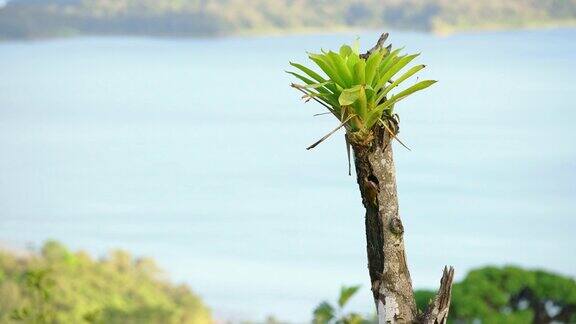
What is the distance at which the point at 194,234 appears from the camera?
22.1 metres

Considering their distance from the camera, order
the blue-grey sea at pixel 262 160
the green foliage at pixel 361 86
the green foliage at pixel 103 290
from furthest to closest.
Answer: the blue-grey sea at pixel 262 160, the green foliage at pixel 103 290, the green foliage at pixel 361 86

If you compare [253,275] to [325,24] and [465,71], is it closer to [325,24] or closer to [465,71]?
[325,24]

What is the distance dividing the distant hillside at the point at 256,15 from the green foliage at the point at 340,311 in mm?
15023

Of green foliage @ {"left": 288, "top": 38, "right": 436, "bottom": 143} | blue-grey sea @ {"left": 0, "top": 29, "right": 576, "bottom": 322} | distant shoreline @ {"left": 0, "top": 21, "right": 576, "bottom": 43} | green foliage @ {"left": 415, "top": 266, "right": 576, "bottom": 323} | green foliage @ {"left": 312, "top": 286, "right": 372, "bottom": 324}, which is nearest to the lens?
green foliage @ {"left": 288, "top": 38, "right": 436, "bottom": 143}

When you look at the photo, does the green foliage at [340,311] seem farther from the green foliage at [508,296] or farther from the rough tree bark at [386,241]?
the green foliage at [508,296]

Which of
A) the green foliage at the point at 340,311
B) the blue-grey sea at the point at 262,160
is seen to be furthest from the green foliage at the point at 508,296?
the blue-grey sea at the point at 262,160

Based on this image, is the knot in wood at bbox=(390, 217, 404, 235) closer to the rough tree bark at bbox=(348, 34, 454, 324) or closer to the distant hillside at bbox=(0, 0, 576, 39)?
the rough tree bark at bbox=(348, 34, 454, 324)

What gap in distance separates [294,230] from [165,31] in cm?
436

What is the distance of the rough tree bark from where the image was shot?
174cm

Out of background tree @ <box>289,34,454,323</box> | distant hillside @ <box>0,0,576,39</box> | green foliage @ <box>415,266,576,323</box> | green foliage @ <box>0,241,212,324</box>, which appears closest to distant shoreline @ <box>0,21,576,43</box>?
distant hillside @ <box>0,0,576,39</box>

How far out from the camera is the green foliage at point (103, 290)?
10.4 m

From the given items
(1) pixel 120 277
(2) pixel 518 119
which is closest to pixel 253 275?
(1) pixel 120 277

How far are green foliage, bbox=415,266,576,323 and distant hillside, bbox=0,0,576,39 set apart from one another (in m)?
11.3

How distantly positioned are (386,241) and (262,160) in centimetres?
2264
